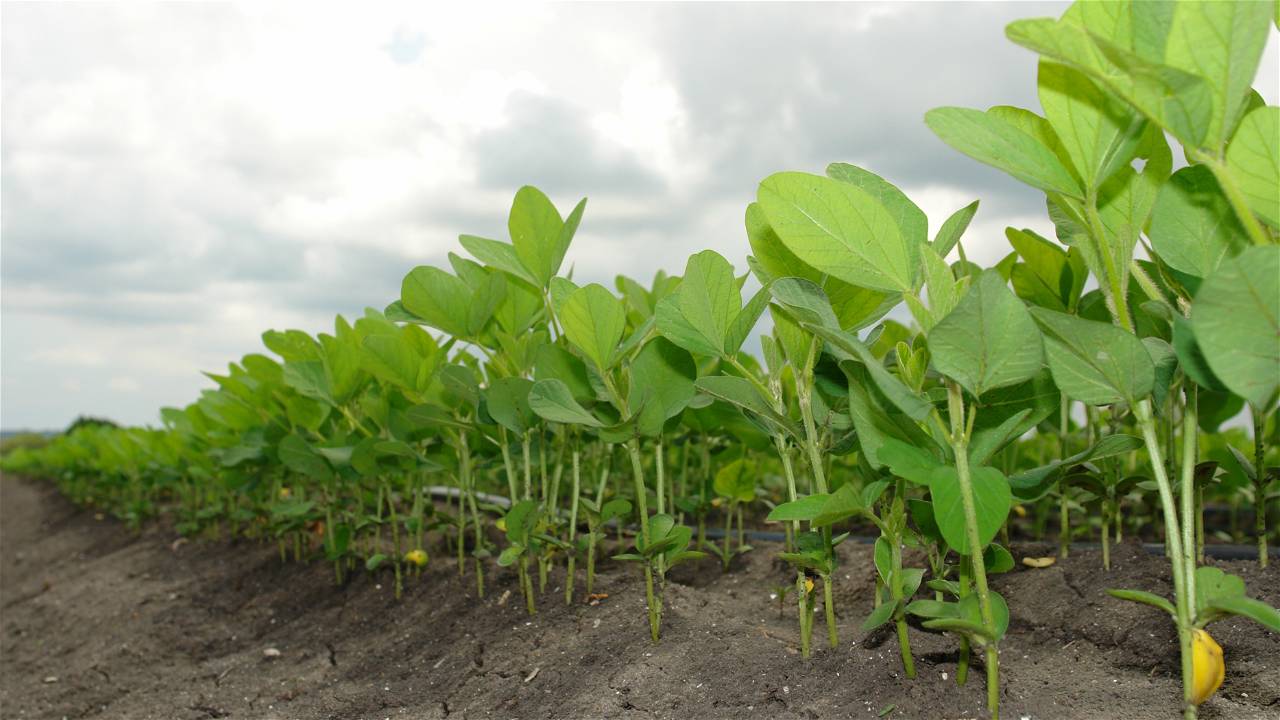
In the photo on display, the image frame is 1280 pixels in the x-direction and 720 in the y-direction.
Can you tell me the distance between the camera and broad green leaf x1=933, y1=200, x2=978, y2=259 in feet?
4.05

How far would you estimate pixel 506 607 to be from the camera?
7.20ft

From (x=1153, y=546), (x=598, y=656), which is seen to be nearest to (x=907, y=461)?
(x=598, y=656)

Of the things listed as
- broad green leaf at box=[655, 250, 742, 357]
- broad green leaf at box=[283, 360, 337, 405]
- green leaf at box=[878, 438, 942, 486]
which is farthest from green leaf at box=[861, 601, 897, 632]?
broad green leaf at box=[283, 360, 337, 405]

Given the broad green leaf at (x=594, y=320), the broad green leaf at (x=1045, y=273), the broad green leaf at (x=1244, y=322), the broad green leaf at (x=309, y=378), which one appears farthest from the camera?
the broad green leaf at (x=309, y=378)

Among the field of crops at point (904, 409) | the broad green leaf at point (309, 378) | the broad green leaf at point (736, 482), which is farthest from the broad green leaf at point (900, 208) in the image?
the broad green leaf at point (309, 378)

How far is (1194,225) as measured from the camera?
100 centimetres

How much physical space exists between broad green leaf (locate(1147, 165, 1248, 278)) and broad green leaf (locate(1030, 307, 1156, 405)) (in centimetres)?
13

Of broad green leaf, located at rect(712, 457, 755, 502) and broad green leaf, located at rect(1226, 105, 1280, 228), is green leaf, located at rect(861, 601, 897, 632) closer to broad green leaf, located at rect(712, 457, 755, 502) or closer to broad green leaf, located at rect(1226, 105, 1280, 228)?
broad green leaf, located at rect(1226, 105, 1280, 228)

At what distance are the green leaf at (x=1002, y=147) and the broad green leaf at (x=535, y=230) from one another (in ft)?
2.86

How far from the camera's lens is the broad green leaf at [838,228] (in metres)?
1.04

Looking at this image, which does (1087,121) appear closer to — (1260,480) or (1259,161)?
(1259,161)

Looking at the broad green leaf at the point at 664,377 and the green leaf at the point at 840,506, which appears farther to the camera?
the broad green leaf at the point at 664,377

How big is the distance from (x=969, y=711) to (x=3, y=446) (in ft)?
113

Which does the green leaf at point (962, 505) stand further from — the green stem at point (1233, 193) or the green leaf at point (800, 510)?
the green stem at point (1233, 193)
